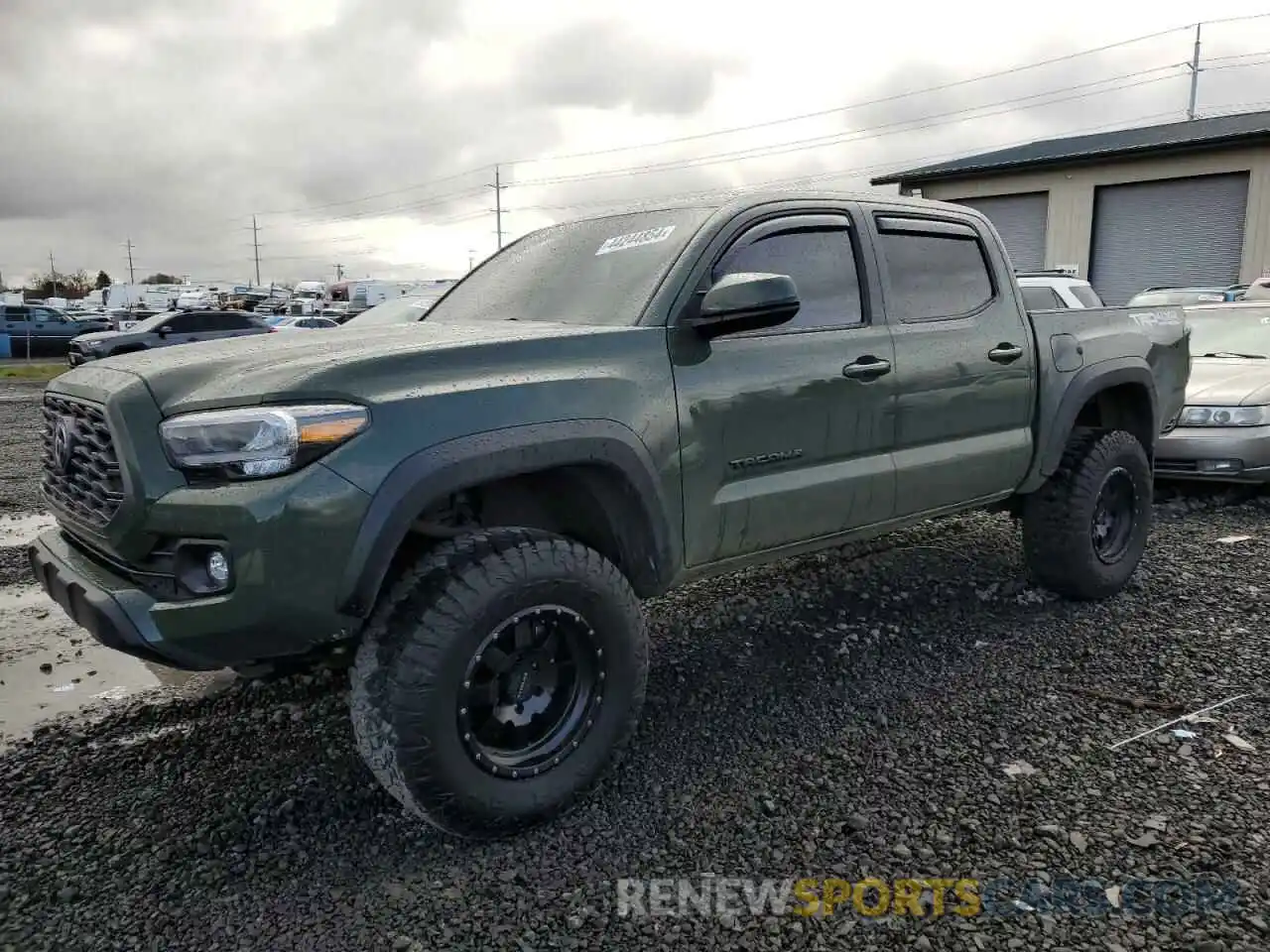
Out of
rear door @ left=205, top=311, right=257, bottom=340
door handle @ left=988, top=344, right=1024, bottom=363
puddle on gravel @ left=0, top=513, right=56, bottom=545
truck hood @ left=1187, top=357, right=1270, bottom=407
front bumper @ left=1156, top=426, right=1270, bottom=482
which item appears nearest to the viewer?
door handle @ left=988, top=344, right=1024, bottom=363

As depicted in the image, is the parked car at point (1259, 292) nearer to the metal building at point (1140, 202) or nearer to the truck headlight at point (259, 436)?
the metal building at point (1140, 202)

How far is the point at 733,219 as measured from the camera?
345 centimetres

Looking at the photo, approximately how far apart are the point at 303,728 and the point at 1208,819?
3006mm

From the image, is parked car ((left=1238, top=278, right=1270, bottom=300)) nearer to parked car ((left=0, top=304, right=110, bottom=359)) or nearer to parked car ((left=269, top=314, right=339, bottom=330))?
parked car ((left=269, top=314, right=339, bottom=330))

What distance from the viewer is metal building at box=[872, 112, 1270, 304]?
837 inches

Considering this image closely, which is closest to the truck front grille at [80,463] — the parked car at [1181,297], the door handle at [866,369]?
the door handle at [866,369]

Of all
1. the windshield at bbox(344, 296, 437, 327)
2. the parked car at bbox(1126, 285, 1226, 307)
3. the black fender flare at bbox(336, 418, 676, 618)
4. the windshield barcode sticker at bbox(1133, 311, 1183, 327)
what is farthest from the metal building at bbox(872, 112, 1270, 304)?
the black fender flare at bbox(336, 418, 676, 618)

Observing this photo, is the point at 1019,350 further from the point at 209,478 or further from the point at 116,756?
the point at 116,756

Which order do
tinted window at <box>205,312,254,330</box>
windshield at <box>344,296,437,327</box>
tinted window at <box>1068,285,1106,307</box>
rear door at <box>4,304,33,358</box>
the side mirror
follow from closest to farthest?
the side mirror
windshield at <box>344,296,437,327</box>
tinted window at <box>1068,285,1106,307</box>
tinted window at <box>205,312,254,330</box>
rear door at <box>4,304,33,358</box>

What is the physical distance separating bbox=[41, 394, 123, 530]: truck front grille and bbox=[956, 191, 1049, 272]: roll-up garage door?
25116 millimetres

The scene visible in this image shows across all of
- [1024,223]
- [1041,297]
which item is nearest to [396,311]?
[1041,297]

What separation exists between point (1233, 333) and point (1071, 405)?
495cm

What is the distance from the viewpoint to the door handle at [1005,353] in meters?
4.18

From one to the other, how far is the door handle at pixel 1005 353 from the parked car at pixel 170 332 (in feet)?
69.3
